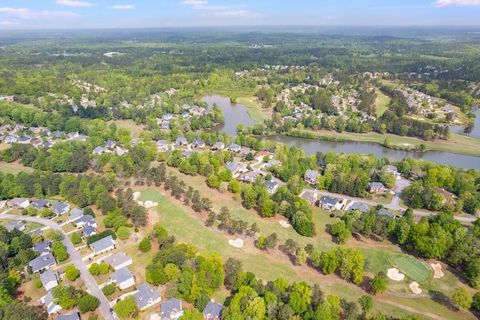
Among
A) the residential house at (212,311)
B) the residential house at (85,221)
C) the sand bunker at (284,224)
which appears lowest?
the sand bunker at (284,224)

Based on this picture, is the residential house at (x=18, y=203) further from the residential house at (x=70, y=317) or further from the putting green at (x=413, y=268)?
the putting green at (x=413, y=268)

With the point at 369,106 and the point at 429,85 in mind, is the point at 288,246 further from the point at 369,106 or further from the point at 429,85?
the point at 429,85

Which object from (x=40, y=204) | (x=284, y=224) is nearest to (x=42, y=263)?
(x=40, y=204)

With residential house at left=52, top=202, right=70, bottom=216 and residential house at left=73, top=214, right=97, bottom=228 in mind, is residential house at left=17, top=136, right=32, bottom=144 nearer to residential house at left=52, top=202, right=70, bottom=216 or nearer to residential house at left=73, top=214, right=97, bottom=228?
residential house at left=52, top=202, right=70, bottom=216

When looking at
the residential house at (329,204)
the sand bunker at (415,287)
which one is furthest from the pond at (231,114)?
the sand bunker at (415,287)

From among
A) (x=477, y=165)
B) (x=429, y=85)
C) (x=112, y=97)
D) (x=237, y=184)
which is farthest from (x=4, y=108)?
(x=429, y=85)

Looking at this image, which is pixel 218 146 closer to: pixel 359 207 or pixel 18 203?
pixel 359 207
